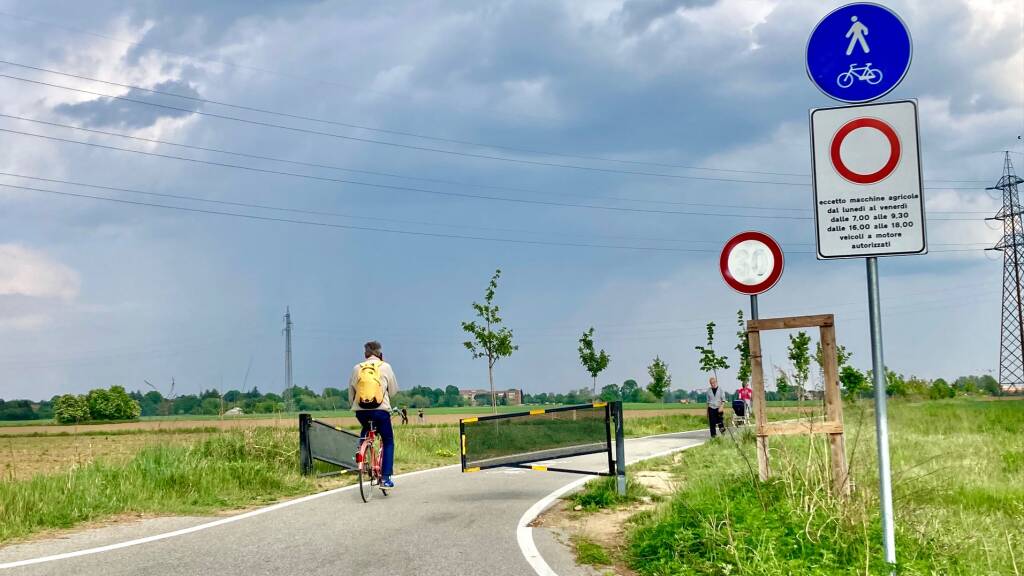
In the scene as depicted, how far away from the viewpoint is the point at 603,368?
5506 centimetres

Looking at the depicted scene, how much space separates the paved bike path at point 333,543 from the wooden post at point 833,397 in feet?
9.85

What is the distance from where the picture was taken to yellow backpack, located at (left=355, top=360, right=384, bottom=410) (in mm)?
10961

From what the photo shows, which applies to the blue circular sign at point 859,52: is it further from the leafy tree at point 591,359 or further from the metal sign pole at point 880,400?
the leafy tree at point 591,359

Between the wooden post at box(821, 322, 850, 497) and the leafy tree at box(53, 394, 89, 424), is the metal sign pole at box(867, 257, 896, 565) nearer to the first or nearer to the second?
the wooden post at box(821, 322, 850, 497)

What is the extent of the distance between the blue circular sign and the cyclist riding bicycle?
23.5ft

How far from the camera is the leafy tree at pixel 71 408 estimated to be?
9766 centimetres

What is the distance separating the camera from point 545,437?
1051cm

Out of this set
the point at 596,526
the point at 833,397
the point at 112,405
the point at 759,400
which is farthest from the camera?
the point at 112,405

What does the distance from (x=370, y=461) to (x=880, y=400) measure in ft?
23.9

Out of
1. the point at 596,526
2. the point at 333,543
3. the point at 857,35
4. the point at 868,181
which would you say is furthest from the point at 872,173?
the point at 333,543

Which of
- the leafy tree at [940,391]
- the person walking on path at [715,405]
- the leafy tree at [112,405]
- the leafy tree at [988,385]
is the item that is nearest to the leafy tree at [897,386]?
the leafy tree at [940,391]

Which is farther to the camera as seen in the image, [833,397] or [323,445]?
[323,445]

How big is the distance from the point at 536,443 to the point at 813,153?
20.0 ft

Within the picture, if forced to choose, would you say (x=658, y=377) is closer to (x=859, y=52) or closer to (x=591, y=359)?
(x=591, y=359)
